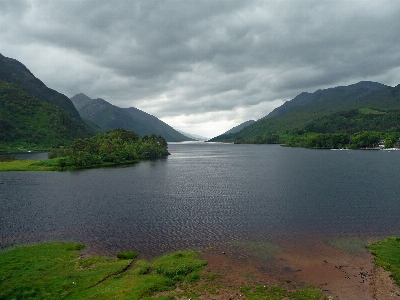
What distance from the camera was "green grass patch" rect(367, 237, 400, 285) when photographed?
37.8 metres

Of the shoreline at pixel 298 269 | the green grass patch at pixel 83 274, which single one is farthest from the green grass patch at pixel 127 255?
the shoreline at pixel 298 269

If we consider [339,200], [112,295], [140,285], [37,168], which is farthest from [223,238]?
[37,168]

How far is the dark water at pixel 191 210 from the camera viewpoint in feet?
177

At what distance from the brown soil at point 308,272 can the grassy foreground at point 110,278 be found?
57.9 inches

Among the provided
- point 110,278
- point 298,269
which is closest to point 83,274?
point 110,278

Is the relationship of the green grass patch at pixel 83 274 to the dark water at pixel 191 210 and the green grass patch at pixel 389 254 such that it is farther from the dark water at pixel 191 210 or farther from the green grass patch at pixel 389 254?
the green grass patch at pixel 389 254

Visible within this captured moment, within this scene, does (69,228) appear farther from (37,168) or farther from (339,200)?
(37,168)

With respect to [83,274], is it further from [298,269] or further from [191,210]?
[191,210]

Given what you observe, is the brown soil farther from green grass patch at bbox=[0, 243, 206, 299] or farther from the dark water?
the dark water

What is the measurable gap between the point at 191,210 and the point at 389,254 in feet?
142

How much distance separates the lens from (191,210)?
72.6 m

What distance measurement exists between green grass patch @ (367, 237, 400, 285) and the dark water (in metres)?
5.99

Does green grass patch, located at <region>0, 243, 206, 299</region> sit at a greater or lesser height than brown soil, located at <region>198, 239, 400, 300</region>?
greater

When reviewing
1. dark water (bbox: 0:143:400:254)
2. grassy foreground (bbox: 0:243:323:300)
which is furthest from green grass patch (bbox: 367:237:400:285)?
grassy foreground (bbox: 0:243:323:300)
